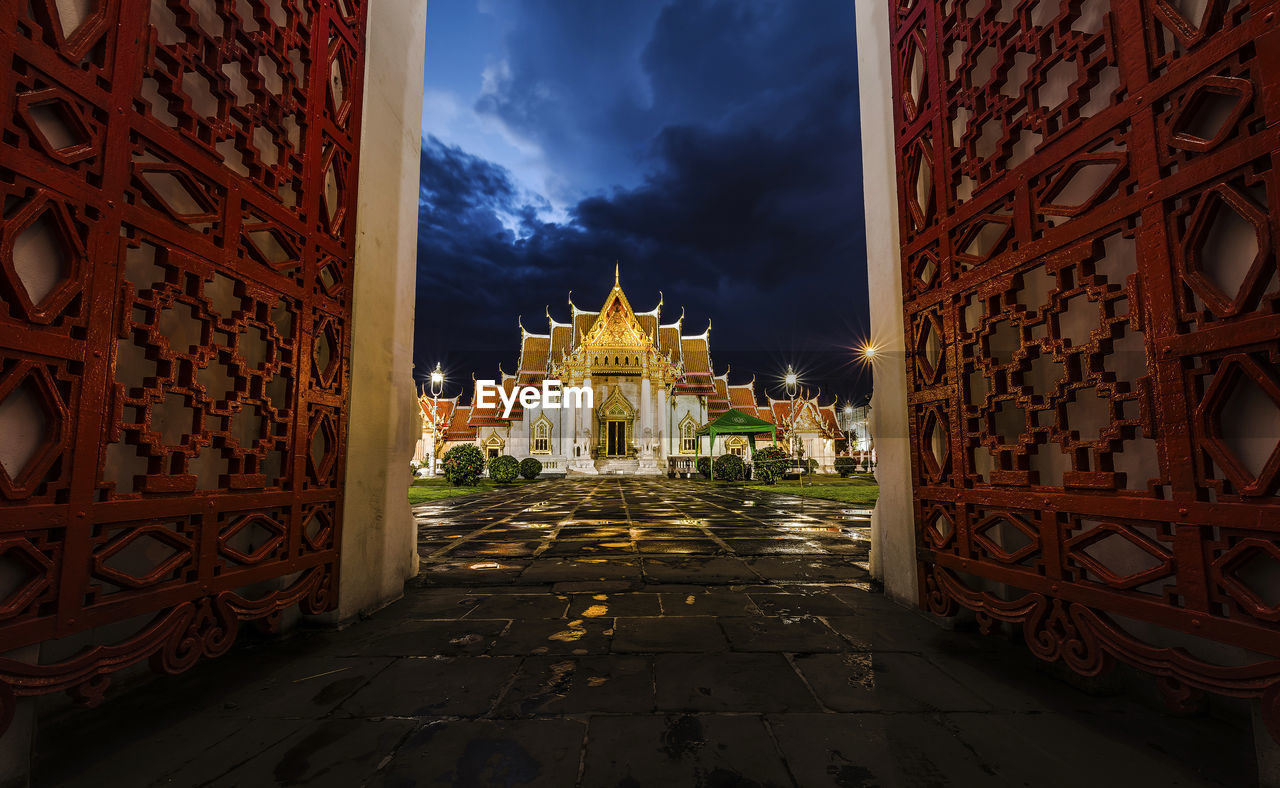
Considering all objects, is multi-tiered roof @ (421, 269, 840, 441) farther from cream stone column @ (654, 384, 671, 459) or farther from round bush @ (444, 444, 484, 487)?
round bush @ (444, 444, 484, 487)

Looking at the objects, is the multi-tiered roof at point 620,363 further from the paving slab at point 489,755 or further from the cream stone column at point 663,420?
the paving slab at point 489,755

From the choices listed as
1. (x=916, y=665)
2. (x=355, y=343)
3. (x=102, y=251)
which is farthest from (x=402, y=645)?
(x=916, y=665)

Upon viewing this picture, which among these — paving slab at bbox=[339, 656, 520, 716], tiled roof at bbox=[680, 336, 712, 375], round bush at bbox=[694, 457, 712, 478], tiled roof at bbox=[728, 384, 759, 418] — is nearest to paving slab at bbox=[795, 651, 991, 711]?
paving slab at bbox=[339, 656, 520, 716]

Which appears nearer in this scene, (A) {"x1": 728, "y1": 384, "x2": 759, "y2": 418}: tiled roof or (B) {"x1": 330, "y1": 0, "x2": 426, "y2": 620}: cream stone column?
(B) {"x1": 330, "y1": 0, "x2": 426, "y2": 620}: cream stone column

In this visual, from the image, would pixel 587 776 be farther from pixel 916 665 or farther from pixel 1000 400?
pixel 1000 400

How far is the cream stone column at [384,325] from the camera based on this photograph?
12.0 ft

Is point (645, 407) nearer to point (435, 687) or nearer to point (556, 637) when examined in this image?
point (556, 637)

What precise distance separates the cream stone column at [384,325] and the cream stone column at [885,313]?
3927 mm

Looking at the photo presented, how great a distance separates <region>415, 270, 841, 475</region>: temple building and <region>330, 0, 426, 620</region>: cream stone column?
25.3 metres

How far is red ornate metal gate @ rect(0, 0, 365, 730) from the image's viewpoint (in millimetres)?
1780

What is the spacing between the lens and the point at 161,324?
101 inches

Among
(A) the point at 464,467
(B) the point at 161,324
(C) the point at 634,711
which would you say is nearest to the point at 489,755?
(C) the point at 634,711

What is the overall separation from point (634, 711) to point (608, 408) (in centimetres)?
3034

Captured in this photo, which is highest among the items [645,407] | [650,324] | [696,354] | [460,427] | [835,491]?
[650,324]
